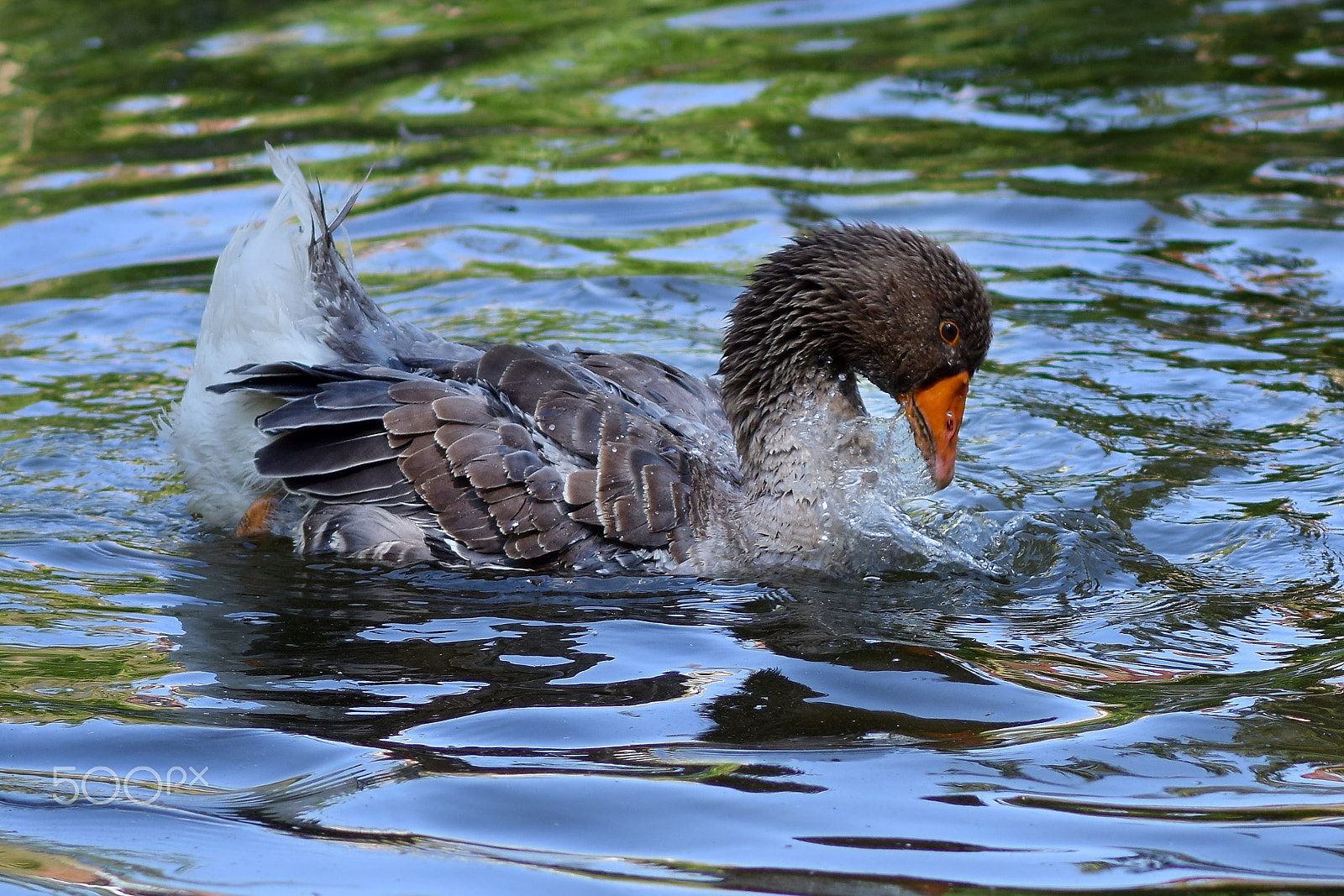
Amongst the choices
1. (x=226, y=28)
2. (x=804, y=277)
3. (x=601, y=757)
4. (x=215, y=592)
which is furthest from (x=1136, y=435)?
(x=226, y=28)

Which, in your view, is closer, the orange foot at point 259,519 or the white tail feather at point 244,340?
the orange foot at point 259,519

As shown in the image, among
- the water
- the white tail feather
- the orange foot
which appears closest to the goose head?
the water

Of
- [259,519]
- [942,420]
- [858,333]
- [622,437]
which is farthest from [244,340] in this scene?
[942,420]

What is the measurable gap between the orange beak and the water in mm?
476

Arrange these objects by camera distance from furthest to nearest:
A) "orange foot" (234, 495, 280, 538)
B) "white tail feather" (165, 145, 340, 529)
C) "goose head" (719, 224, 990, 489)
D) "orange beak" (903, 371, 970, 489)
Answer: "white tail feather" (165, 145, 340, 529) < "orange foot" (234, 495, 280, 538) < "orange beak" (903, 371, 970, 489) < "goose head" (719, 224, 990, 489)

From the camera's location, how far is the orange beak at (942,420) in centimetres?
658

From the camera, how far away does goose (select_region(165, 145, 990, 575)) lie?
21.3ft

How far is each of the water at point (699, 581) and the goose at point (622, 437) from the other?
0.21 metres

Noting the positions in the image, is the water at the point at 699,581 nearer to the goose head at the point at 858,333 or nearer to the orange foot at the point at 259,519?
the orange foot at the point at 259,519

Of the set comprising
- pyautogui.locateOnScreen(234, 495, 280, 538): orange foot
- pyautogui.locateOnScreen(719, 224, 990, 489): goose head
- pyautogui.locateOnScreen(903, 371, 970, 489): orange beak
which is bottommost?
pyautogui.locateOnScreen(234, 495, 280, 538): orange foot

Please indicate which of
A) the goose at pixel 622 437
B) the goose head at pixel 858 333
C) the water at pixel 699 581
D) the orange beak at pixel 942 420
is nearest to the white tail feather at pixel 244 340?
the goose at pixel 622 437

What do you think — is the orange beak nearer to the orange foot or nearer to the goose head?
the goose head

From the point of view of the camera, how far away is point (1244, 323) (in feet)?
29.9

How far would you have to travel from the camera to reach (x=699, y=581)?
21.7 feet
